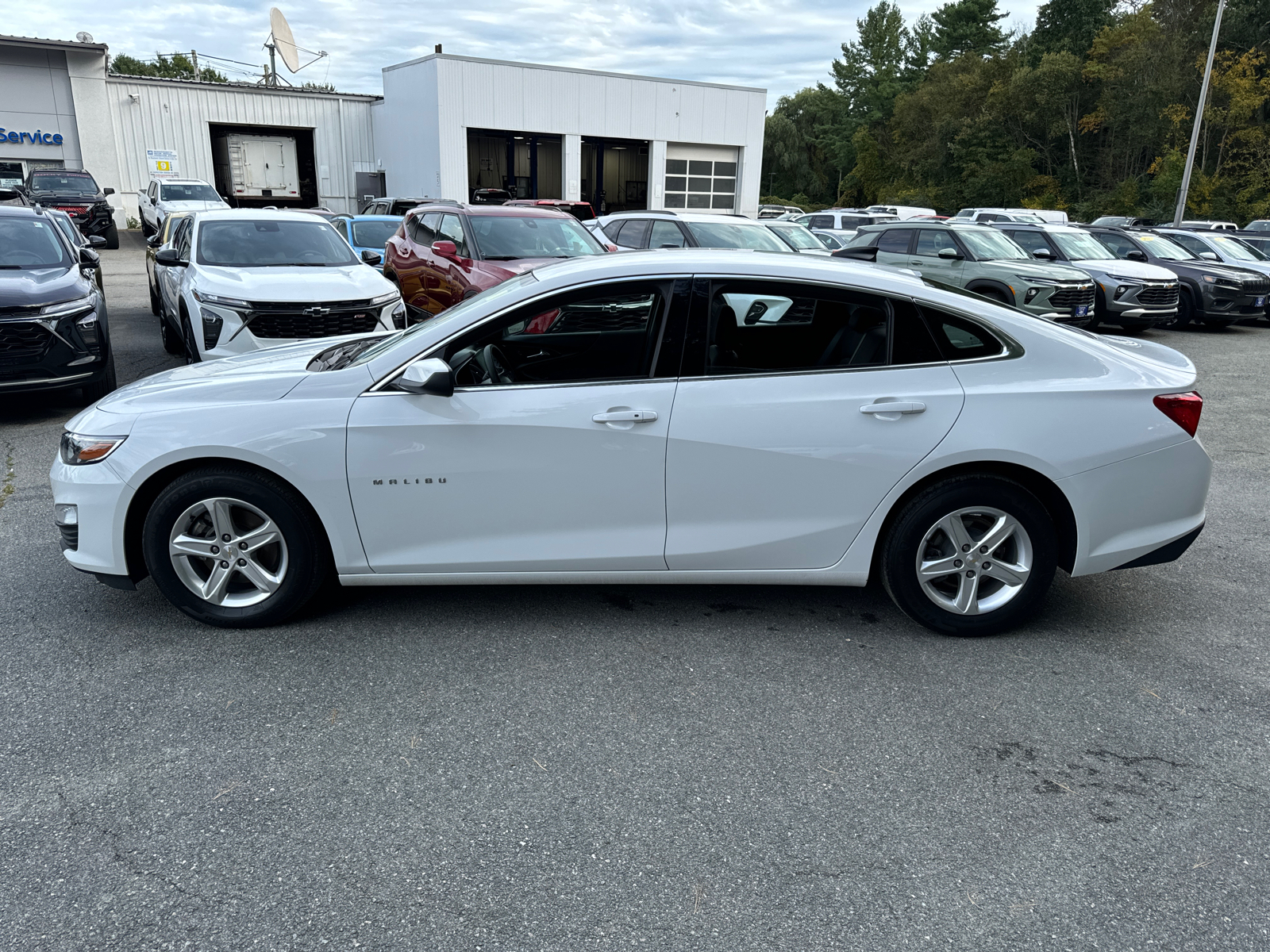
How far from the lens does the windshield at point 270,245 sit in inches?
382

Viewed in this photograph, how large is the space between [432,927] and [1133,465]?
10.7ft

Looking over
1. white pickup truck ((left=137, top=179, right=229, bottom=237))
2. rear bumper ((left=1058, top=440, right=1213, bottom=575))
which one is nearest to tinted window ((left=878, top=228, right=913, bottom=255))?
rear bumper ((left=1058, top=440, right=1213, bottom=575))

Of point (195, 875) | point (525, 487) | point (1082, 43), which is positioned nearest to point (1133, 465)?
point (525, 487)

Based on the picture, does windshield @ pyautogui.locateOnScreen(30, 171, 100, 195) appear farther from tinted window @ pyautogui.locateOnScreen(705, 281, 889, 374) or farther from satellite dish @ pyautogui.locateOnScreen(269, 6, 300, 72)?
tinted window @ pyautogui.locateOnScreen(705, 281, 889, 374)

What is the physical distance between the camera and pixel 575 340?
400cm

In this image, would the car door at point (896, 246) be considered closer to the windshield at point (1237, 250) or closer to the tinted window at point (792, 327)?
the windshield at point (1237, 250)

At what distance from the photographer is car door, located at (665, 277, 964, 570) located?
3.80 metres

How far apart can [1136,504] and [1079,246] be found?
13637 mm

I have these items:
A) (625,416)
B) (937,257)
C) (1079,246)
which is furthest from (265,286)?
(1079,246)

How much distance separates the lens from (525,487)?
382 centimetres

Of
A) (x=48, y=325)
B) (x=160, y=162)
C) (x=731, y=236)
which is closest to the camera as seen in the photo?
(x=48, y=325)

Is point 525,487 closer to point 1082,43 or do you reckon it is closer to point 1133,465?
point 1133,465

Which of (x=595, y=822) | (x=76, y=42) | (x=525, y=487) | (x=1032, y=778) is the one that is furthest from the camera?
(x=76, y=42)

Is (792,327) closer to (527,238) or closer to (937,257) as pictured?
(527,238)
